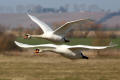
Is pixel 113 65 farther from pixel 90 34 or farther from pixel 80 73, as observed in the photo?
pixel 90 34

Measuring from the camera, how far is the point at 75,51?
672 inches

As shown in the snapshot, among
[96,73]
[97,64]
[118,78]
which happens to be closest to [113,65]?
[97,64]

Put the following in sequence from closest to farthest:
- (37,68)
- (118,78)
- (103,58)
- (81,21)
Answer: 1. (81,21)
2. (118,78)
3. (37,68)
4. (103,58)

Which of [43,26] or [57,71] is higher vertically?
[43,26]

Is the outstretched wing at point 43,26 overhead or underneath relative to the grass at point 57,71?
overhead

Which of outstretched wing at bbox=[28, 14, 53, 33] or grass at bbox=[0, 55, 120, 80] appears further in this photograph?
outstretched wing at bbox=[28, 14, 53, 33]

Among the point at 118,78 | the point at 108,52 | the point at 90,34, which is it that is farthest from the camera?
the point at 90,34

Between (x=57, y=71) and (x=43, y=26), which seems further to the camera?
(x=57, y=71)

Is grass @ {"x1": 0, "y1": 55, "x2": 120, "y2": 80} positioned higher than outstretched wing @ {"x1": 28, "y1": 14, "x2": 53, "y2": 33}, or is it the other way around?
outstretched wing @ {"x1": 28, "y1": 14, "x2": 53, "y2": 33}

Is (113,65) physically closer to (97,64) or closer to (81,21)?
(97,64)

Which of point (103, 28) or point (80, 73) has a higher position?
point (103, 28)

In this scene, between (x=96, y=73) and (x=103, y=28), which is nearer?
(x=96, y=73)

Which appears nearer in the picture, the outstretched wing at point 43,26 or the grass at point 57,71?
the grass at point 57,71

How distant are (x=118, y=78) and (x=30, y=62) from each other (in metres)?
7.61
